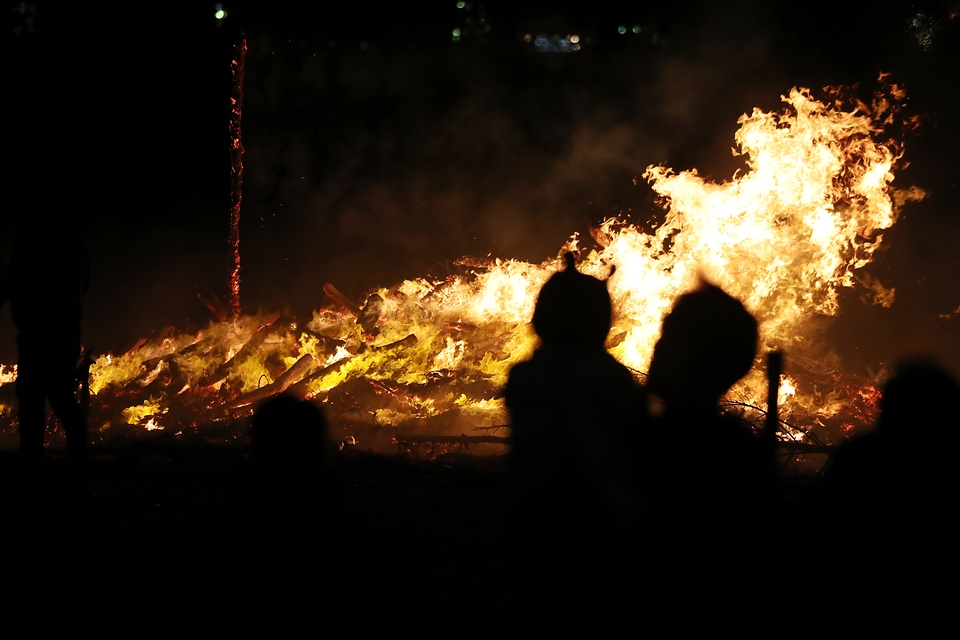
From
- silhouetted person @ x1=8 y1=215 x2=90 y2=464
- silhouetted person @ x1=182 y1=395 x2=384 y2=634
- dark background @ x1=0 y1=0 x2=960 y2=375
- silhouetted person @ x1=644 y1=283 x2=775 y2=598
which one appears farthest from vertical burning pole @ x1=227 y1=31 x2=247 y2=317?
silhouetted person @ x1=644 y1=283 x2=775 y2=598

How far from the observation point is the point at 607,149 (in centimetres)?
1209

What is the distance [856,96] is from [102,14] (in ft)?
36.5

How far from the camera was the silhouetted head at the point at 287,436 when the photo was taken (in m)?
1.93

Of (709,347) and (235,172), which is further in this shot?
(235,172)

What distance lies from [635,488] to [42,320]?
438 cm

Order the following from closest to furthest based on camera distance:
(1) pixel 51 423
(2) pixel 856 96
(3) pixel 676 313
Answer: (3) pixel 676 313, (1) pixel 51 423, (2) pixel 856 96

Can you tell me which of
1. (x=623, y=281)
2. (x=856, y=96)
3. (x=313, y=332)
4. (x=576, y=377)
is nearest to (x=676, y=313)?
(x=576, y=377)

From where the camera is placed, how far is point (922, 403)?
1.92 metres

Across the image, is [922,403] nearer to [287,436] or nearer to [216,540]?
[287,436]

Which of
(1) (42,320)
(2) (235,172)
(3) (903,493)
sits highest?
(2) (235,172)

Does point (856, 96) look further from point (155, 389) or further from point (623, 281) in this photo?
point (155, 389)

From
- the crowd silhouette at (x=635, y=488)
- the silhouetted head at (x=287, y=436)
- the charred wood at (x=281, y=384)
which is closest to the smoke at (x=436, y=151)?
the charred wood at (x=281, y=384)

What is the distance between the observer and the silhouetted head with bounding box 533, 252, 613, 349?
2467mm

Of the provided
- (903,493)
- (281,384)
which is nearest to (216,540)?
(903,493)
